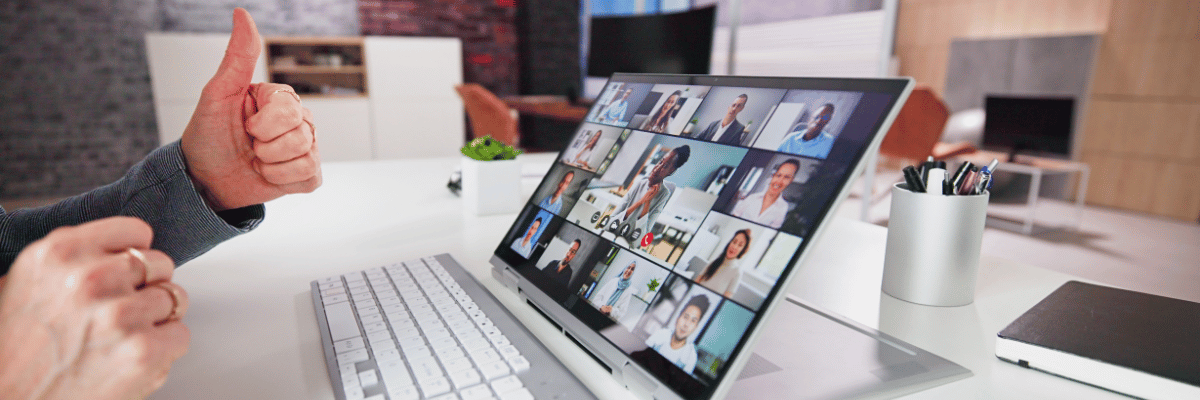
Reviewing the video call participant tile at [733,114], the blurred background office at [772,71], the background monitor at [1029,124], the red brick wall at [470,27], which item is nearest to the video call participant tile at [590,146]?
the video call participant tile at [733,114]

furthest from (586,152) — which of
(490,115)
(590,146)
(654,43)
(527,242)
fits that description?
(490,115)

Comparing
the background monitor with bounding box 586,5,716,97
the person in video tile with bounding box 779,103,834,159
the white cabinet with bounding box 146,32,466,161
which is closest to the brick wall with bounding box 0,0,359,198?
the white cabinet with bounding box 146,32,466,161

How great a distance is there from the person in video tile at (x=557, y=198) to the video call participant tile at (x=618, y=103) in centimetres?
7

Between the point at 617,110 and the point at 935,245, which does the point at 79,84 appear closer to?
the point at 617,110

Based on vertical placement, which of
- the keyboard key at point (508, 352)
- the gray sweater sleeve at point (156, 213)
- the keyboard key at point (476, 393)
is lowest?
the keyboard key at point (508, 352)

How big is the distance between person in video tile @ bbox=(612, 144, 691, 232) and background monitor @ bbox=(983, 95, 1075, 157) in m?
4.53

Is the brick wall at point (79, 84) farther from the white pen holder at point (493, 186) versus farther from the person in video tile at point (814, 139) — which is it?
the person in video tile at point (814, 139)

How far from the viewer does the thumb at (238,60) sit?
1.95 ft

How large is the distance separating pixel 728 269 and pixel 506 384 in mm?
170

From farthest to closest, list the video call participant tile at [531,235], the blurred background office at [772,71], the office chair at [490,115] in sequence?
1. the office chair at [490,115]
2. the blurred background office at [772,71]
3. the video call participant tile at [531,235]

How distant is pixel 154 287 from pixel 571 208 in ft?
1.17

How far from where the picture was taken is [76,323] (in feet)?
1.03

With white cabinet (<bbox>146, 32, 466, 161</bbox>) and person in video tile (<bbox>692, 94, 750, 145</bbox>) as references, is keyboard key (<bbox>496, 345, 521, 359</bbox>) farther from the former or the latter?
white cabinet (<bbox>146, 32, 466, 161</bbox>)

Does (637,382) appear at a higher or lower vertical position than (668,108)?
lower
